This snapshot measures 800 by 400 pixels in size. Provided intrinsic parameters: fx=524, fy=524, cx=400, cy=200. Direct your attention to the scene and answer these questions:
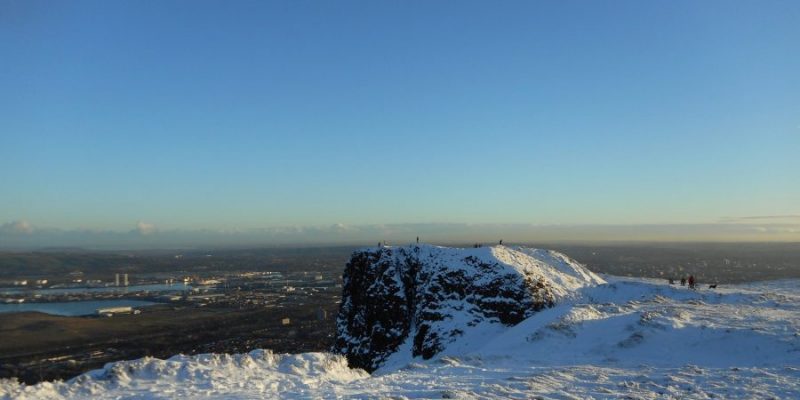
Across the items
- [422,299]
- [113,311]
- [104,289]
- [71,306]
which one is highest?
[422,299]

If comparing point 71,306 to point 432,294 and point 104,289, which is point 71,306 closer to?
point 104,289

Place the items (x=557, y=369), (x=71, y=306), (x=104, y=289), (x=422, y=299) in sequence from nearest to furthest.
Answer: (x=557, y=369) → (x=422, y=299) → (x=71, y=306) → (x=104, y=289)

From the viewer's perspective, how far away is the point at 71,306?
127 m

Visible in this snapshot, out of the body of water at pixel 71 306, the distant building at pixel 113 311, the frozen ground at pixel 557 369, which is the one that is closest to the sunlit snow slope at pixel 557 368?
the frozen ground at pixel 557 369

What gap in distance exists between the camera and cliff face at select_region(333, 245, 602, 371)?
35125 mm

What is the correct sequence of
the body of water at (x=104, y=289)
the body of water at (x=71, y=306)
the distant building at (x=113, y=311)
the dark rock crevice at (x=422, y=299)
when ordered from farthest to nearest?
the body of water at (x=104, y=289) < the body of water at (x=71, y=306) < the distant building at (x=113, y=311) < the dark rock crevice at (x=422, y=299)

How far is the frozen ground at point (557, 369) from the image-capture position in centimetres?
1505

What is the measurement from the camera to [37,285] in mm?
182000

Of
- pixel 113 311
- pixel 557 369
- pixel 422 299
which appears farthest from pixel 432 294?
pixel 113 311

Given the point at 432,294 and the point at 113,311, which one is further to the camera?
the point at 113,311

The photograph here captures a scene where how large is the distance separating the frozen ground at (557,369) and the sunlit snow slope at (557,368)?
4 cm

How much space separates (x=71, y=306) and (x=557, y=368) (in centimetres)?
13822

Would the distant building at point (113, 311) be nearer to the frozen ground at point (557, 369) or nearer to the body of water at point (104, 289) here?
the body of water at point (104, 289)

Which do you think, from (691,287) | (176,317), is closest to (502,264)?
(691,287)
